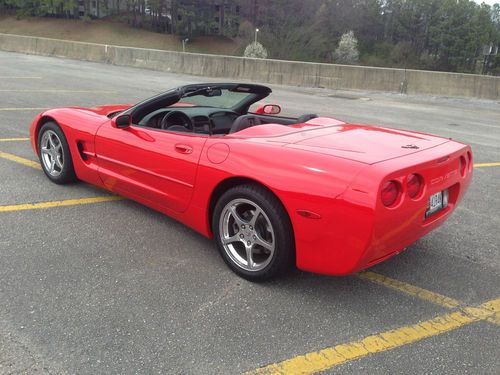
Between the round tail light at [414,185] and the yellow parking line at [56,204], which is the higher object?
the round tail light at [414,185]

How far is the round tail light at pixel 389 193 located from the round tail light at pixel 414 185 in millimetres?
112

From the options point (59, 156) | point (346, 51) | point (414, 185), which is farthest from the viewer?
point (346, 51)

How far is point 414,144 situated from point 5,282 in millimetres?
2794

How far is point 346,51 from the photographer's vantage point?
76188mm

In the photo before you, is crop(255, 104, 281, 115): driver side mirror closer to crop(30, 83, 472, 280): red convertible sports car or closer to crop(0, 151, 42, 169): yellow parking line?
crop(30, 83, 472, 280): red convertible sports car

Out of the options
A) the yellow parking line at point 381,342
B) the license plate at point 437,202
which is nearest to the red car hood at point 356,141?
the license plate at point 437,202

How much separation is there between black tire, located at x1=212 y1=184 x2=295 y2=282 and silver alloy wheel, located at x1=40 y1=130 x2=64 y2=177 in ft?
7.24

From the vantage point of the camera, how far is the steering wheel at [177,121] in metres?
3.81

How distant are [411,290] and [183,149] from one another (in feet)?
5.95

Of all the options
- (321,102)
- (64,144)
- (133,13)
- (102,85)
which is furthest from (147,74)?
(133,13)

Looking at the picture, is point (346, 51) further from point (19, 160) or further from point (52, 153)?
point (52, 153)

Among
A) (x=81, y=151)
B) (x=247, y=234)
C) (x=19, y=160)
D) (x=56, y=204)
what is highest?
(x=81, y=151)

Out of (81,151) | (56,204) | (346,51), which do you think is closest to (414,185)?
(81,151)

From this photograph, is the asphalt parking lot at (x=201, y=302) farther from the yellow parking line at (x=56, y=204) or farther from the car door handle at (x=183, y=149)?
the car door handle at (x=183, y=149)
